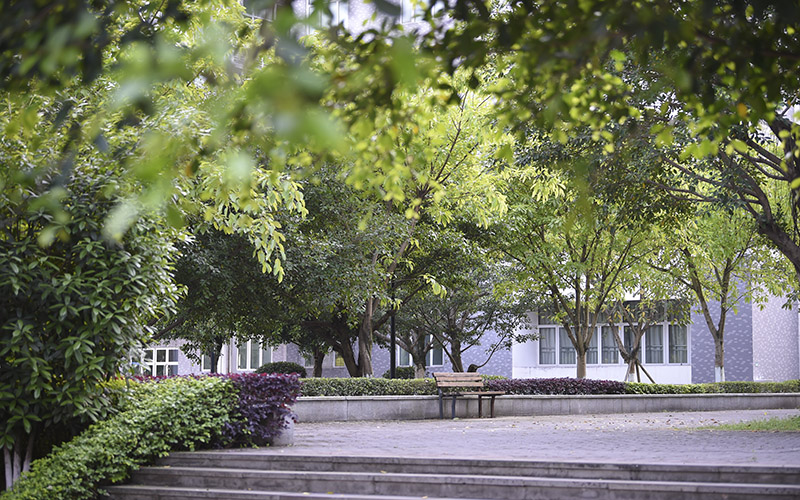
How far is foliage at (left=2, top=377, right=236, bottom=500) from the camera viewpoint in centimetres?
852

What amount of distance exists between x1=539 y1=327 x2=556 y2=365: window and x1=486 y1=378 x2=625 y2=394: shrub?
18.5 metres

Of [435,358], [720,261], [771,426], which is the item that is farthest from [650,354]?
[771,426]

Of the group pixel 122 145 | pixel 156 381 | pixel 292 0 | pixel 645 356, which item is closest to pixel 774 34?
pixel 292 0

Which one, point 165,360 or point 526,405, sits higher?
point 526,405

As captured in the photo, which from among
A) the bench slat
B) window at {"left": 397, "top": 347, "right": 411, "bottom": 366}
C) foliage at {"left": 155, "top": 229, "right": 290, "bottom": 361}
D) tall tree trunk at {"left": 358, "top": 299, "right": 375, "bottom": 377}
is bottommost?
window at {"left": 397, "top": 347, "right": 411, "bottom": 366}

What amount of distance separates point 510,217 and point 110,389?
1326cm

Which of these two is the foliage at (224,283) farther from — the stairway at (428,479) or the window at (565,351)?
the window at (565,351)

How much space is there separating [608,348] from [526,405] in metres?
19.9

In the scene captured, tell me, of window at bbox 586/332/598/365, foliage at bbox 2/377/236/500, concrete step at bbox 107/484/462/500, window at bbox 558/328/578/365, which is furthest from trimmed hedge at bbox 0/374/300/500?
window at bbox 558/328/578/365

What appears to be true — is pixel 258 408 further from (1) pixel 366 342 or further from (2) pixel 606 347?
(2) pixel 606 347

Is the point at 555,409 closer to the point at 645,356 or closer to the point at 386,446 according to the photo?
the point at 386,446

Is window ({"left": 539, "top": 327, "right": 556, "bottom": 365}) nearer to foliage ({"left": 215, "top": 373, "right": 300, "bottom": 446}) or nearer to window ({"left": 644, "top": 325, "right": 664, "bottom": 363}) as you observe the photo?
window ({"left": 644, "top": 325, "right": 664, "bottom": 363})

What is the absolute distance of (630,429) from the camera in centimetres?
1436

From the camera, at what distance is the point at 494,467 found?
27.8 ft
